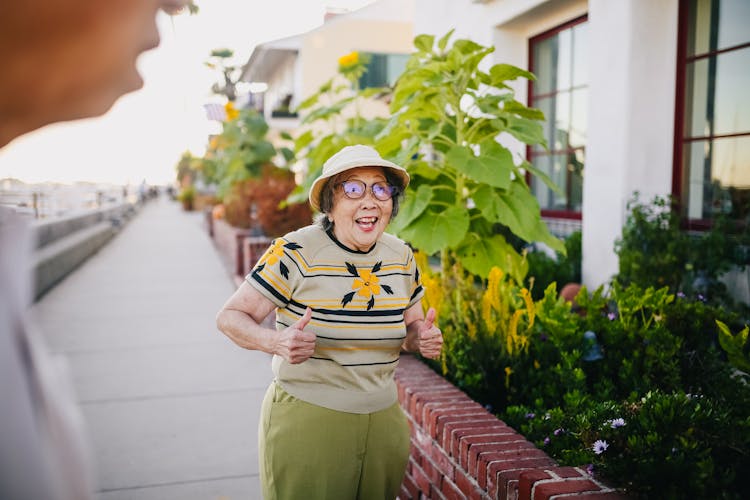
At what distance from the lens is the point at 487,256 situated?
412 cm

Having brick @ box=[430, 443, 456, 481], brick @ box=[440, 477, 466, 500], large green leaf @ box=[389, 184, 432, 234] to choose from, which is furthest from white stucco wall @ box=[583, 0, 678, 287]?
brick @ box=[440, 477, 466, 500]

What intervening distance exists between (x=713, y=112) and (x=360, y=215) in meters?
4.15

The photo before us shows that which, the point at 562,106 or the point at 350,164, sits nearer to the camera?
the point at 350,164

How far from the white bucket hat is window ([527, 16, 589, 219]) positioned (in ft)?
15.9

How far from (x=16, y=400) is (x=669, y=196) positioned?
526 cm

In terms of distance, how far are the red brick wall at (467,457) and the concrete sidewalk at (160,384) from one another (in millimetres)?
989

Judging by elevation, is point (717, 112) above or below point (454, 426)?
above

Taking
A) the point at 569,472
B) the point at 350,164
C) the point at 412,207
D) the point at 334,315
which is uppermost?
the point at 350,164

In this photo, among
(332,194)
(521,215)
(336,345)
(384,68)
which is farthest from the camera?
(384,68)

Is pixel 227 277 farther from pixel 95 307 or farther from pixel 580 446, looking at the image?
pixel 580 446

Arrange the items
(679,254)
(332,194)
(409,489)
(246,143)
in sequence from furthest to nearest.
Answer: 1. (246,143)
2. (679,254)
3. (409,489)
4. (332,194)

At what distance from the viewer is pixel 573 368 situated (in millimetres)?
3328

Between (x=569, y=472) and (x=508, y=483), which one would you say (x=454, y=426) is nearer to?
(x=508, y=483)

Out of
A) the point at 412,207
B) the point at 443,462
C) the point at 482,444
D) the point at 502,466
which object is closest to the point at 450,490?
the point at 443,462
